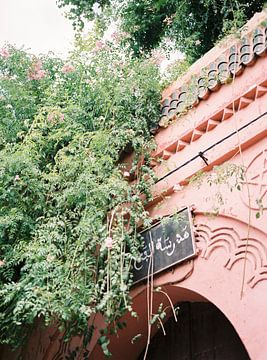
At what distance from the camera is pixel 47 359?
4195 mm

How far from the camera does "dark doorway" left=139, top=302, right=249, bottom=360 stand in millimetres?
3652

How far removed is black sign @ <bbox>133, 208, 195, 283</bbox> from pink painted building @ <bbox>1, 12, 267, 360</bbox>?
5 centimetres

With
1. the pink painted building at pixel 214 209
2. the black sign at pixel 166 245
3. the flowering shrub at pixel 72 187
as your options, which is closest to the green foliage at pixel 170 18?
the flowering shrub at pixel 72 187

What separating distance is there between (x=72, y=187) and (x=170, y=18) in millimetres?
3043

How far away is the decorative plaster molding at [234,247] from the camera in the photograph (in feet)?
9.84

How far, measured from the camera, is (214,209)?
343cm

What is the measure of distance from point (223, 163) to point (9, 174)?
1.72 m

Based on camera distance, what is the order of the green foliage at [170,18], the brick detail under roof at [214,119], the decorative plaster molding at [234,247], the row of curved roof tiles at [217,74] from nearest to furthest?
the decorative plaster molding at [234,247] < the brick detail under roof at [214,119] < the row of curved roof tiles at [217,74] < the green foliage at [170,18]

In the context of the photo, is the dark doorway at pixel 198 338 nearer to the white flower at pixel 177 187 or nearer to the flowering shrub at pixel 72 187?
the flowering shrub at pixel 72 187

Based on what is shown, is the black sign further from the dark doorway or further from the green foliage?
the green foliage

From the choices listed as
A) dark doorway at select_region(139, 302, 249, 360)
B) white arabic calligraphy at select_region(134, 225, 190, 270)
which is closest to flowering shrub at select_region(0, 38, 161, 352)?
white arabic calligraphy at select_region(134, 225, 190, 270)

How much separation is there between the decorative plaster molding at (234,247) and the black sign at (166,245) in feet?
0.29

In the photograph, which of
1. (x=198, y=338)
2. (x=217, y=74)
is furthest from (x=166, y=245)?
(x=217, y=74)

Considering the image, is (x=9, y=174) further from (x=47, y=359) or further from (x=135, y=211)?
(x=47, y=359)
